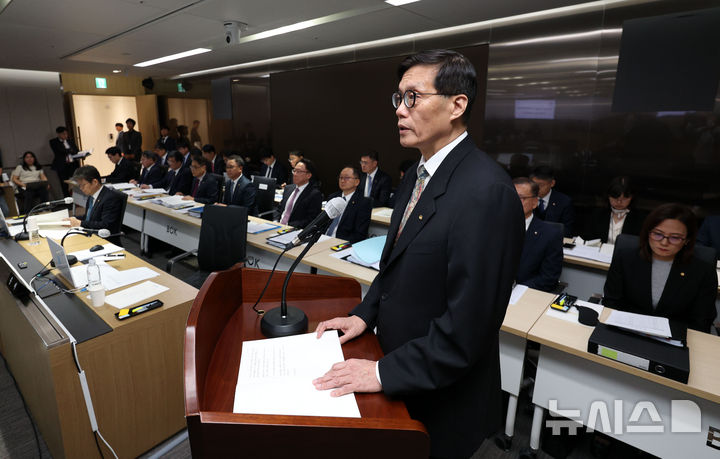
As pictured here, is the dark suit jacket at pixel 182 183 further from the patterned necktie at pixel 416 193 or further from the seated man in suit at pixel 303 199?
the patterned necktie at pixel 416 193

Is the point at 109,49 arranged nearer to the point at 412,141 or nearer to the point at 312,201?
the point at 312,201

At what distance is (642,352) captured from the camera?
161 cm

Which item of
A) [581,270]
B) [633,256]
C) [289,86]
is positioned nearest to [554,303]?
[633,256]

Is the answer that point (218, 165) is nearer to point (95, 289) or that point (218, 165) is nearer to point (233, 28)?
point (233, 28)

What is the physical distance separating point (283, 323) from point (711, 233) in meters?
4.22

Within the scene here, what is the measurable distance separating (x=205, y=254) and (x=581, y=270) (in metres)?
3.35

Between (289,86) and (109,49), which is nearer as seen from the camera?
(109,49)

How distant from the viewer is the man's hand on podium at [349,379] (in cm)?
77

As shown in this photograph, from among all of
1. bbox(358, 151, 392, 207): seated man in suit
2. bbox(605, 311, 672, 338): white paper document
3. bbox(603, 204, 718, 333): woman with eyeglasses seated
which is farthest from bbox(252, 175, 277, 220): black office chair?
bbox(605, 311, 672, 338): white paper document

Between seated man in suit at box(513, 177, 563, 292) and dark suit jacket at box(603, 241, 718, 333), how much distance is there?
402 mm

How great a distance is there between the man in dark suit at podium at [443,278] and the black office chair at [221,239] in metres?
2.51

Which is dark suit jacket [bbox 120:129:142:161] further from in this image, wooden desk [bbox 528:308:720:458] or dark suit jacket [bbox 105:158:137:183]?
wooden desk [bbox 528:308:720:458]

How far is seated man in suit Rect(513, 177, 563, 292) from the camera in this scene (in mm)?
2857

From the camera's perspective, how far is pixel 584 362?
6.16ft
